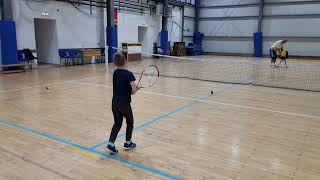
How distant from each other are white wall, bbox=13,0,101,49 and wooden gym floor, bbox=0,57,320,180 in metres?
7.15

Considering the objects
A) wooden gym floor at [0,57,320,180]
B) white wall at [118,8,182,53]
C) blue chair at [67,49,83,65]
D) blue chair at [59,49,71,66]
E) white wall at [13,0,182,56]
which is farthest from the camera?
white wall at [118,8,182,53]

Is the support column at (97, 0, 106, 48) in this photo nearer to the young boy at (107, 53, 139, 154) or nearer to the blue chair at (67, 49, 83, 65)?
the blue chair at (67, 49, 83, 65)

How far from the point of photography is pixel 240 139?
17.4 feet

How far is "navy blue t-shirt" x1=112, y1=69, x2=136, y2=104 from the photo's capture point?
14.0 ft

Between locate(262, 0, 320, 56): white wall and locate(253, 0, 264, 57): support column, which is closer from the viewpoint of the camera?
locate(262, 0, 320, 56): white wall

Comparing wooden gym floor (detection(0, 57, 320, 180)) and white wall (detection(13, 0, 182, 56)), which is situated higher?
white wall (detection(13, 0, 182, 56))

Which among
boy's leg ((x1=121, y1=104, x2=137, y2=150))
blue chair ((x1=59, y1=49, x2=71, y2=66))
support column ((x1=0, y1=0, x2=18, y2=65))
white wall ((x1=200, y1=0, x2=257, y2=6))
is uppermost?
white wall ((x1=200, y1=0, x2=257, y2=6))

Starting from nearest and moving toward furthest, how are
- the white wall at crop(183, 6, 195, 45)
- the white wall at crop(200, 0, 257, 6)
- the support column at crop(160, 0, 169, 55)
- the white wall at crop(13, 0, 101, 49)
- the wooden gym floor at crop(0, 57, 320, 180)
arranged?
the wooden gym floor at crop(0, 57, 320, 180), the white wall at crop(13, 0, 101, 49), the support column at crop(160, 0, 169, 55), the white wall at crop(200, 0, 257, 6), the white wall at crop(183, 6, 195, 45)

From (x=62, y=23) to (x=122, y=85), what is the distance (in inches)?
589

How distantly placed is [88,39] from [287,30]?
18.4 meters

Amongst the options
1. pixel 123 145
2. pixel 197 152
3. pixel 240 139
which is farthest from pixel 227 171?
pixel 123 145

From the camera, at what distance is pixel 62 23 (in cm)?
1758

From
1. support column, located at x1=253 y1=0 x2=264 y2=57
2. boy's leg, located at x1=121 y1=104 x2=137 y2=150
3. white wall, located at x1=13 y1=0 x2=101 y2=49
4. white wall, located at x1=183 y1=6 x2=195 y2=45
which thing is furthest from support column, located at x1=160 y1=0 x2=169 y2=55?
boy's leg, located at x1=121 y1=104 x2=137 y2=150

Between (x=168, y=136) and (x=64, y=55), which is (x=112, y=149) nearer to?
(x=168, y=136)
